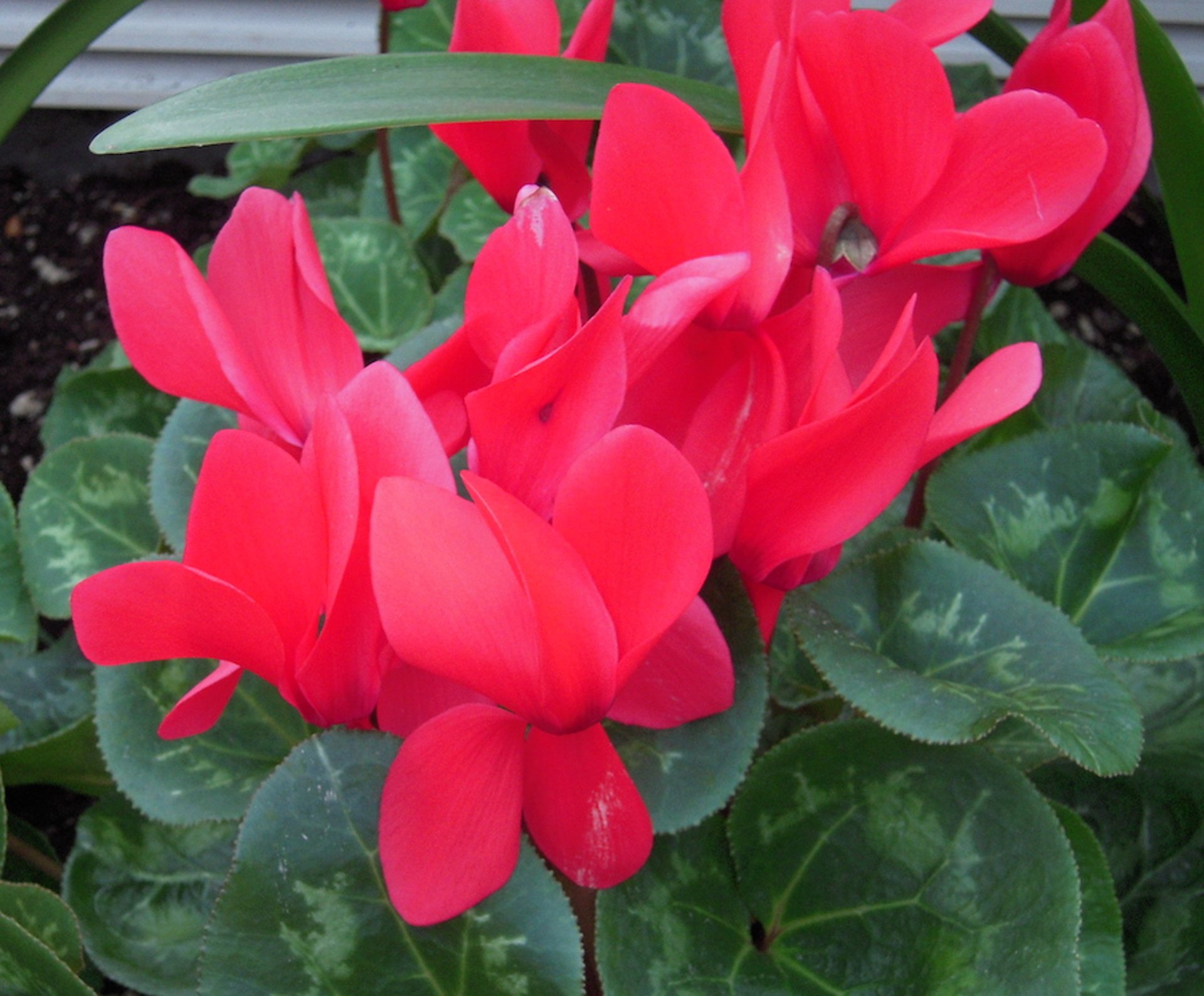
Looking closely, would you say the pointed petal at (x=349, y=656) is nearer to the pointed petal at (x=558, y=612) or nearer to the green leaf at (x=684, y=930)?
the pointed petal at (x=558, y=612)

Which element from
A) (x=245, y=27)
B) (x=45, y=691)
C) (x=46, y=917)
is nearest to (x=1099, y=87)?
(x=46, y=917)

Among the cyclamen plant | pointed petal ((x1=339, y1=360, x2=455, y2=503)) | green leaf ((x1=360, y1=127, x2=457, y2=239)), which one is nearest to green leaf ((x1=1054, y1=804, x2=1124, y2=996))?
the cyclamen plant

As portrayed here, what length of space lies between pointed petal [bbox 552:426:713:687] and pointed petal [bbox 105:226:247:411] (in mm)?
175

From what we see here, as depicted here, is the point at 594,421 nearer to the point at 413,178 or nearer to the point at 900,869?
the point at 900,869

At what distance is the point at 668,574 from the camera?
340mm

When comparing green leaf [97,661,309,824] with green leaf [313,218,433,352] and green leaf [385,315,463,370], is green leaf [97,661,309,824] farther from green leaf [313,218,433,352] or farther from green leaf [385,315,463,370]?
Answer: green leaf [313,218,433,352]

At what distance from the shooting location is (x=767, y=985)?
557 mm

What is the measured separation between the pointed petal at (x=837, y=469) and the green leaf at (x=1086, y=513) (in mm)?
350

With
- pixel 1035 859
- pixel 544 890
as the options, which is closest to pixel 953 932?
pixel 1035 859

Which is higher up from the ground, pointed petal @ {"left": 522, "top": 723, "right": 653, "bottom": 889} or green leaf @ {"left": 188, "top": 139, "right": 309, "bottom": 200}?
pointed petal @ {"left": 522, "top": 723, "right": 653, "bottom": 889}

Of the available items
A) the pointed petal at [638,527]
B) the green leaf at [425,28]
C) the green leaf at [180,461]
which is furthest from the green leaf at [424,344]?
the green leaf at [425,28]

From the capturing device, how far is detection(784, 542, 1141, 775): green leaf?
475 mm

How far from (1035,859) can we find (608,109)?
40 cm

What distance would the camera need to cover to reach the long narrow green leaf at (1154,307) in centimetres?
84
